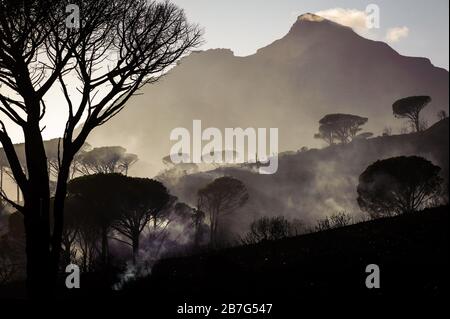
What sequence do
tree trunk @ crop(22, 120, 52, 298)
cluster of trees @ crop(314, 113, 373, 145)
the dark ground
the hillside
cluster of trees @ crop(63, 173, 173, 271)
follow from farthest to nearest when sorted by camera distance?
cluster of trees @ crop(314, 113, 373, 145), cluster of trees @ crop(63, 173, 173, 271), tree trunk @ crop(22, 120, 52, 298), the hillside, the dark ground

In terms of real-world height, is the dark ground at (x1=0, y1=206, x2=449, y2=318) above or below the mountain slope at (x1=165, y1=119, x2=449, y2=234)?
below

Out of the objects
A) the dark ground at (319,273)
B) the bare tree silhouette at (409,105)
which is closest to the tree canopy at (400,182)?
the dark ground at (319,273)

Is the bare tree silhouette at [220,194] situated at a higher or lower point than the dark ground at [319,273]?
higher

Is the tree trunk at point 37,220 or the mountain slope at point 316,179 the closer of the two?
the tree trunk at point 37,220

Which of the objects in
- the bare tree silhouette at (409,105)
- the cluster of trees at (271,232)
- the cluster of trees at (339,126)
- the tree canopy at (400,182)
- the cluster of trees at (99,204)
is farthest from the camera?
the cluster of trees at (339,126)

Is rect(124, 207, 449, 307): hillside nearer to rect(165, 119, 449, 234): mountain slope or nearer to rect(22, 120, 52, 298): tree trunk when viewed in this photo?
rect(22, 120, 52, 298): tree trunk

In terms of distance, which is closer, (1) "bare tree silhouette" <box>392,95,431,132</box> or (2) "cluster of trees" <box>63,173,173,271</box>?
(2) "cluster of trees" <box>63,173,173,271</box>

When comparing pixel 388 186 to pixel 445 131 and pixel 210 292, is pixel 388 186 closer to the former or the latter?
pixel 445 131

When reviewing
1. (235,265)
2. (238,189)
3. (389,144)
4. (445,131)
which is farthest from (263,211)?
(235,265)

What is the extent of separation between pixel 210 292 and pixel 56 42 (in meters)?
6.42

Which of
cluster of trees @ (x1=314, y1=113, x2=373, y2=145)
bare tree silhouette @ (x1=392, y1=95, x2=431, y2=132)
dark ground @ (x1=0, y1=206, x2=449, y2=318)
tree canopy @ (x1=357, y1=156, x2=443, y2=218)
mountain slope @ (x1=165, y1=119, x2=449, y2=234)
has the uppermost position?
cluster of trees @ (x1=314, y1=113, x2=373, y2=145)

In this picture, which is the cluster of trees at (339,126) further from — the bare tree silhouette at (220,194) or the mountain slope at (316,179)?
the bare tree silhouette at (220,194)

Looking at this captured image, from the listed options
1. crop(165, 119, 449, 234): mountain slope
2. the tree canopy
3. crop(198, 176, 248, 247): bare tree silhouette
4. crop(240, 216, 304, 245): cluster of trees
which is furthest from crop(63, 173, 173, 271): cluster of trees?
crop(165, 119, 449, 234): mountain slope
